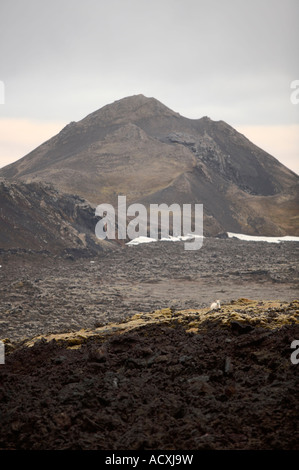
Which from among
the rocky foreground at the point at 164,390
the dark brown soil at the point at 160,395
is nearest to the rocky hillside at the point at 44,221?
the rocky foreground at the point at 164,390

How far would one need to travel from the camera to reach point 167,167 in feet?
177

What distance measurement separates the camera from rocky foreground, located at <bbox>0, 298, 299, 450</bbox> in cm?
496

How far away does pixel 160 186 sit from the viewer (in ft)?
160

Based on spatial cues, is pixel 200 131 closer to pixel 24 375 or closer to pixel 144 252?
pixel 144 252

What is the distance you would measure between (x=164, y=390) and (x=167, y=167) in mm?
48968

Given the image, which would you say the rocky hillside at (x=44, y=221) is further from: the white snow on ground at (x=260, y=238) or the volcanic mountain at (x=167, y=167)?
the white snow on ground at (x=260, y=238)

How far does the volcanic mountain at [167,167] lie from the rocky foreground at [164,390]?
32.9 metres

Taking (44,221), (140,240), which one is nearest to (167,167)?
(140,240)

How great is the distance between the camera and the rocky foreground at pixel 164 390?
4957 millimetres

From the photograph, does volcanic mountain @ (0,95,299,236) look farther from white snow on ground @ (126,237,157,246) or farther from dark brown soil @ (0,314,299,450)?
dark brown soil @ (0,314,299,450)

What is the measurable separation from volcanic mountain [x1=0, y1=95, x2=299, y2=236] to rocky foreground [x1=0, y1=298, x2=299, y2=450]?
32859mm

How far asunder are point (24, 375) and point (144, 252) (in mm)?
22787

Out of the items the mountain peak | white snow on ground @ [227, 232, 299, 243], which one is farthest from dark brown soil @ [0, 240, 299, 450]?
the mountain peak
